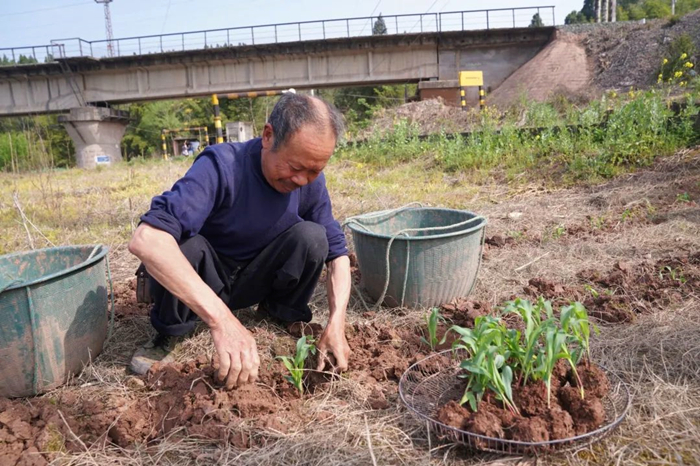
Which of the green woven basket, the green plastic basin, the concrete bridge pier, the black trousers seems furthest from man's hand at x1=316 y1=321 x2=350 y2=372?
the concrete bridge pier

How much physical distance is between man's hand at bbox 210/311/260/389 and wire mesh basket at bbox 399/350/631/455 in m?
0.58

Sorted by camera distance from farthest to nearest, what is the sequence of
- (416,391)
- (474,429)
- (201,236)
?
1. (201,236)
2. (416,391)
3. (474,429)

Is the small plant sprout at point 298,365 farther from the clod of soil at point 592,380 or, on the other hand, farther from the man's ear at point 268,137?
the clod of soil at point 592,380

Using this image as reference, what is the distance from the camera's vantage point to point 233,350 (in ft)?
6.19

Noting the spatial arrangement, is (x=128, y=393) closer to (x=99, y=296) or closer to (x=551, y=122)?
(x=99, y=296)

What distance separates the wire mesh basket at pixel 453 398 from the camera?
63.9 inches

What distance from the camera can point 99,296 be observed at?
2.49 meters

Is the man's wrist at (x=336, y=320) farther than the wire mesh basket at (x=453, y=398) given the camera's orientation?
Yes

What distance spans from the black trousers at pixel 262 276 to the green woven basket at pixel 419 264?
0.50 meters

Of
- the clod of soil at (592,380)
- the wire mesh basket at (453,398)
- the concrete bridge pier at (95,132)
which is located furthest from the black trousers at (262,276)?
the concrete bridge pier at (95,132)

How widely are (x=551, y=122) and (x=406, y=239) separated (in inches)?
276

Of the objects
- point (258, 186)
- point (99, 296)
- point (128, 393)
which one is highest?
point (258, 186)

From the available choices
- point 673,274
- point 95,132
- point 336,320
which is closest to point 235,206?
point 336,320

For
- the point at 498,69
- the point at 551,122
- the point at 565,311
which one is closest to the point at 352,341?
the point at 565,311
